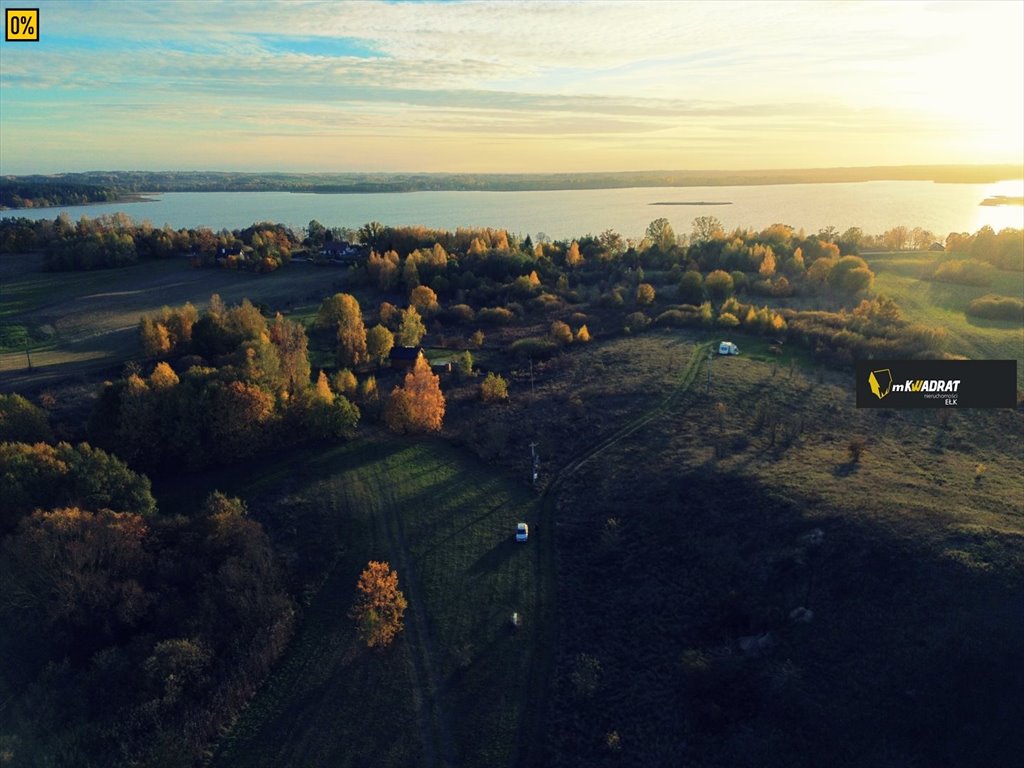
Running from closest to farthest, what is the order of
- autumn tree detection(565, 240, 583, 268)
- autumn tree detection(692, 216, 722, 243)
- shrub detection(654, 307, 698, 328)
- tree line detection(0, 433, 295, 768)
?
1. tree line detection(0, 433, 295, 768)
2. shrub detection(654, 307, 698, 328)
3. autumn tree detection(565, 240, 583, 268)
4. autumn tree detection(692, 216, 722, 243)

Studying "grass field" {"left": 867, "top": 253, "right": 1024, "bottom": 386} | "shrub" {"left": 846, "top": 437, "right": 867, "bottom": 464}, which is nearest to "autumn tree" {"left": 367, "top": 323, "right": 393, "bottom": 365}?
"shrub" {"left": 846, "top": 437, "right": 867, "bottom": 464}

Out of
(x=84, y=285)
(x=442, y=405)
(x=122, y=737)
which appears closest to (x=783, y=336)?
(x=442, y=405)

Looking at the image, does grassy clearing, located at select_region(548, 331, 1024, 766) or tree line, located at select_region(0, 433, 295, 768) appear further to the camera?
tree line, located at select_region(0, 433, 295, 768)

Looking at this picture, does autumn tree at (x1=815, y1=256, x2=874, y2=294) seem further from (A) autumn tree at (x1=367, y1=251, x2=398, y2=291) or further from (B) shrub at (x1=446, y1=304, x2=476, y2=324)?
(A) autumn tree at (x1=367, y1=251, x2=398, y2=291)

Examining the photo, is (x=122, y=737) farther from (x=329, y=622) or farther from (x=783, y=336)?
(x=783, y=336)

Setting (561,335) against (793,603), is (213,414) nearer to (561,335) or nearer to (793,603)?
(793,603)
